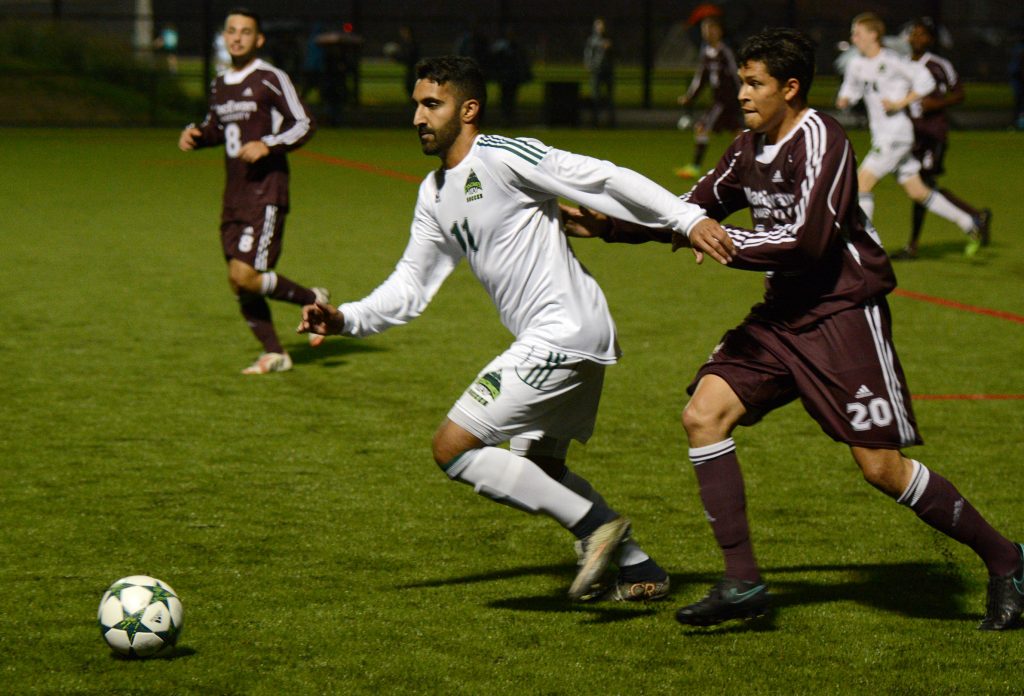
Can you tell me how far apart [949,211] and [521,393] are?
953 cm

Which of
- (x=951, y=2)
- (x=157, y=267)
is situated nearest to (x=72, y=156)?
(x=157, y=267)

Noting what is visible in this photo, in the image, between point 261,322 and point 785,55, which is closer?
point 785,55

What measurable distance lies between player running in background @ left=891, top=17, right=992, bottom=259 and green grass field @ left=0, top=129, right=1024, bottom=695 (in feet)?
3.30

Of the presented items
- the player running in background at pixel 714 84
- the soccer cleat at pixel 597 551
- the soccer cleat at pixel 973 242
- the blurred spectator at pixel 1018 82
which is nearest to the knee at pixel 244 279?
the soccer cleat at pixel 597 551

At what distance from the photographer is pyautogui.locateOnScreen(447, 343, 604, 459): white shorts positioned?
463 cm

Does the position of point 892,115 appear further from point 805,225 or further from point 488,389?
point 488,389

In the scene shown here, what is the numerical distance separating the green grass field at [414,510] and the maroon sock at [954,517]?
270 millimetres

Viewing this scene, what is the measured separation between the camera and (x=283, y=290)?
8.92m

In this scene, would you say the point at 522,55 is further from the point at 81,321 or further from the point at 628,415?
the point at 628,415

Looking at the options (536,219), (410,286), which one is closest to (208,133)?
(410,286)

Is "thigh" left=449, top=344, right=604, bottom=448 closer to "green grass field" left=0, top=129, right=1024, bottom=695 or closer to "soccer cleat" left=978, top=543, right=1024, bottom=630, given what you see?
"green grass field" left=0, top=129, right=1024, bottom=695

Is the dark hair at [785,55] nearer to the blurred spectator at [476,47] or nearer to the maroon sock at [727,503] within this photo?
the maroon sock at [727,503]

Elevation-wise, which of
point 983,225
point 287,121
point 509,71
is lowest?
point 983,225

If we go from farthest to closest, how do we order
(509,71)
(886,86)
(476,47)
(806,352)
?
(476,47) → (509,71) → (886,86) → (806,352)
